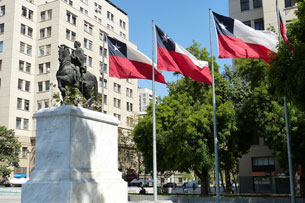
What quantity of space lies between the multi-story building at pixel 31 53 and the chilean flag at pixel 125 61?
34.7 metres

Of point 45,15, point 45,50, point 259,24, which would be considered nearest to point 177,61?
point 259,24

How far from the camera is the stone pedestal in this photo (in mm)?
13406

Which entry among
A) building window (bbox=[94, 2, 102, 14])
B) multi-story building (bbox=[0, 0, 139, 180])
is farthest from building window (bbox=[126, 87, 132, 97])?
building window (bbox=[94, 2, 102, 14])

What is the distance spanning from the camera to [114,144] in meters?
16.4

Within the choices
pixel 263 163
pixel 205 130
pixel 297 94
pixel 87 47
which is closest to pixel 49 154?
pixel 297 94

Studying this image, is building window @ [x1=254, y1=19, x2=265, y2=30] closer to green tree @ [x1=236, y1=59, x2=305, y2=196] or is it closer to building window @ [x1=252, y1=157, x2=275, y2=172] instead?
building window @ [x1=252, y1=157, x2=275, y2=172]

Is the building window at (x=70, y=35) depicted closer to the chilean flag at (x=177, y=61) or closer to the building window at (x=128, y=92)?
the building window at (x=128, y=92)

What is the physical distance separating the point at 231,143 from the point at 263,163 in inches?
597

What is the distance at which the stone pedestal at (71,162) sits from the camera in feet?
44.0

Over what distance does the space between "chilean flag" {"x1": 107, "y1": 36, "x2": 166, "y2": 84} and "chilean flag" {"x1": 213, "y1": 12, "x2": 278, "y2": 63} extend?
5011 mm

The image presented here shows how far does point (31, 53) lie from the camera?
208ft

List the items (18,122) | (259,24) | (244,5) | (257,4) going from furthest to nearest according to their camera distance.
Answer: (18,122), (244,5), (257,4), (259,24)

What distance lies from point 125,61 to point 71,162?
414 inches

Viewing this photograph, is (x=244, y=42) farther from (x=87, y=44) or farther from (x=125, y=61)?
(x=87, y=44)
